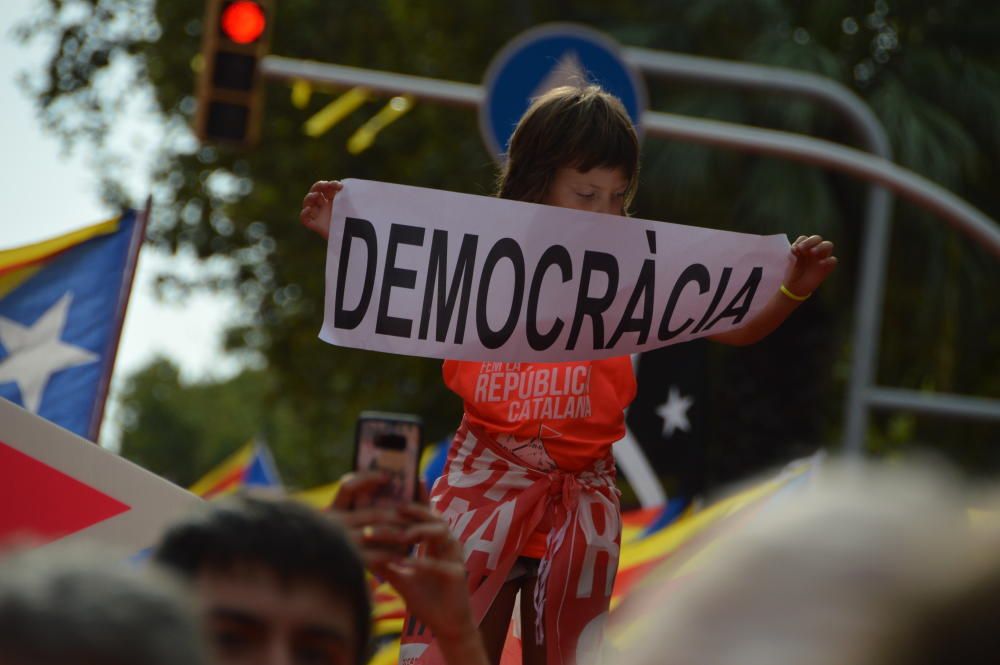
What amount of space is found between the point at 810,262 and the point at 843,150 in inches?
306

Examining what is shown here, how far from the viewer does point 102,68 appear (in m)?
22.1

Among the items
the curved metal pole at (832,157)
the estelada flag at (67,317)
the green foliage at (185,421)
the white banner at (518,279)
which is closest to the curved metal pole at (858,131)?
the curved metal pole at (832,157)

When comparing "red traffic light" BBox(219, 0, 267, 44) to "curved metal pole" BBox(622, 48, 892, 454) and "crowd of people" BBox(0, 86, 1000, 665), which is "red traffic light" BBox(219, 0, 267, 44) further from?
"crowd of people" BBox(0, 86, 1000, 665)

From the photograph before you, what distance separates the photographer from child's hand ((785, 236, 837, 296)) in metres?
3.71

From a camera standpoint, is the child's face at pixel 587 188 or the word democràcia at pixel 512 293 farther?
the child's face at pixel 587 188

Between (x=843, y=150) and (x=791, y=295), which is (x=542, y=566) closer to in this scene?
(x=791, y=295)

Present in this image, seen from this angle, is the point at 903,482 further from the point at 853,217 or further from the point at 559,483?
the point at 853,217

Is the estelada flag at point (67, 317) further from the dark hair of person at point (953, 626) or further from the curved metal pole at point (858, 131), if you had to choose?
the dark hair of person at point (953, 626)

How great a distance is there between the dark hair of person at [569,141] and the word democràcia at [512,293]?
0.61 feet

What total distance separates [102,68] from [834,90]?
13.0 meters

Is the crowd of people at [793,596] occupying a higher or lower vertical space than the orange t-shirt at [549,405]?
higher

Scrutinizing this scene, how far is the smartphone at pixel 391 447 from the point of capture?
2.29 metres

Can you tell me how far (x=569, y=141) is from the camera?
12.3 feet

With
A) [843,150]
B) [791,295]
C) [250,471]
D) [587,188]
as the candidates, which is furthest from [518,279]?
[250,471]
